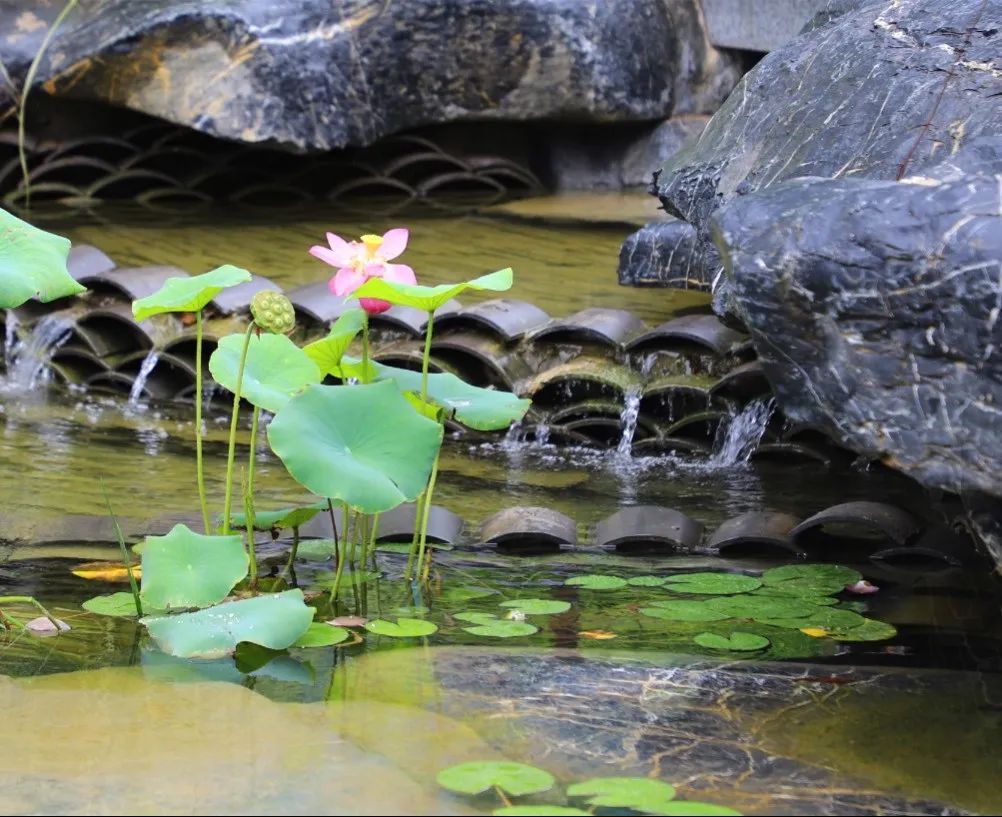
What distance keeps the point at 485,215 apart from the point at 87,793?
238 inches

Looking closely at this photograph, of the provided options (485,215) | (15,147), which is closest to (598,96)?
(485,215)

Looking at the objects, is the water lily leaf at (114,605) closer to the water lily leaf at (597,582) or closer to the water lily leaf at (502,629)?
the water lily leaf at (502,629)

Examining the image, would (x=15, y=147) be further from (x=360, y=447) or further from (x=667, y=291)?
(x=360, y=447)

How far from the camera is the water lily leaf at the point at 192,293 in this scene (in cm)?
305

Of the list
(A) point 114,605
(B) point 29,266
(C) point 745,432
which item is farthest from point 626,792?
(C) point 745,432

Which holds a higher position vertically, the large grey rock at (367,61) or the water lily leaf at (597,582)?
the large grey rock at (367,61)

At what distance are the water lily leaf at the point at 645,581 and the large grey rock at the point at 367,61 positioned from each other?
15.9 feet

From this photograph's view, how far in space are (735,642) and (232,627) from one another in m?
1.02

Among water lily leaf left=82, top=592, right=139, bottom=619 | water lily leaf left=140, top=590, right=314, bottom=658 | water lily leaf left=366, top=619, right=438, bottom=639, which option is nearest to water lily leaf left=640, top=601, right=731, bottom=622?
water lily leaf left=366, top=619, right=438, bottom=639

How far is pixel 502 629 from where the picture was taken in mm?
3000

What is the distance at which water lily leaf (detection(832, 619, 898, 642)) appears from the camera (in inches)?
118

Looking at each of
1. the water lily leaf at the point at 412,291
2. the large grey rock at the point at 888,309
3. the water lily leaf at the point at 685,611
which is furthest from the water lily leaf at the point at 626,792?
the water lily leaf at the point at 412,291

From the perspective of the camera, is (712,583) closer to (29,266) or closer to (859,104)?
(859,104)

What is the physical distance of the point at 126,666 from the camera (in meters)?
2.74
